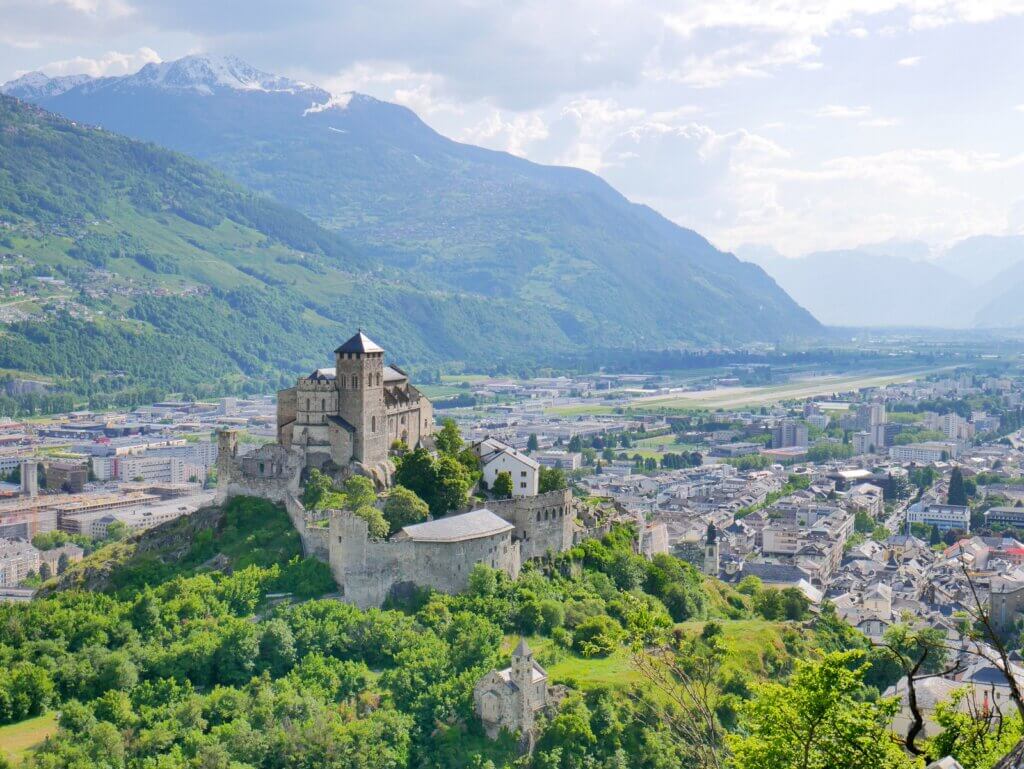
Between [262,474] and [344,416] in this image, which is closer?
[262,474]

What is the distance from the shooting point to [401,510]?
6706cm

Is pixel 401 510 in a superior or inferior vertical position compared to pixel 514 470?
inferior

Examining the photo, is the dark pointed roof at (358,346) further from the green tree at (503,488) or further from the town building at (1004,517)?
the town building at (1004,517)

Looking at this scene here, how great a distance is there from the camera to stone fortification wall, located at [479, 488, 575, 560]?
7056 centimetres

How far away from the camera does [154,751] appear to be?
5341 centimetres

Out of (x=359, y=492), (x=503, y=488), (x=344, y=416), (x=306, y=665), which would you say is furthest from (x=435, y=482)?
(x=306, y=665)

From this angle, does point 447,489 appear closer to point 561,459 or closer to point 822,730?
point 822,730

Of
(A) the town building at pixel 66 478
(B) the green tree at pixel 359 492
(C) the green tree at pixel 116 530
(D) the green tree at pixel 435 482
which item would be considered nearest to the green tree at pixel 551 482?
(D) the green tree at pixel 435 482

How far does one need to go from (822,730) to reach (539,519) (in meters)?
45.0

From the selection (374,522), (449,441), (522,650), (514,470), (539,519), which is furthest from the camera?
(449,441)

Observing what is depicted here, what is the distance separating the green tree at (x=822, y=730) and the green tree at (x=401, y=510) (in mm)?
40898

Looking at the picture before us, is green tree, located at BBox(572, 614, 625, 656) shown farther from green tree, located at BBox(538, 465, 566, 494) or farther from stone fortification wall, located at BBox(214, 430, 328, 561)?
stone fortification wall, located at BBox(214, 430, 328, 561)

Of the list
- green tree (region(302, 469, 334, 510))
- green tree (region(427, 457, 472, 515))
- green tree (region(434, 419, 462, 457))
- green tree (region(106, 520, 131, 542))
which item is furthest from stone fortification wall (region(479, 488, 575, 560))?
green tree (region(106, 520, 131, 542))

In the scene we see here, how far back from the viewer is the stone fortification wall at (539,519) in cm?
7056
